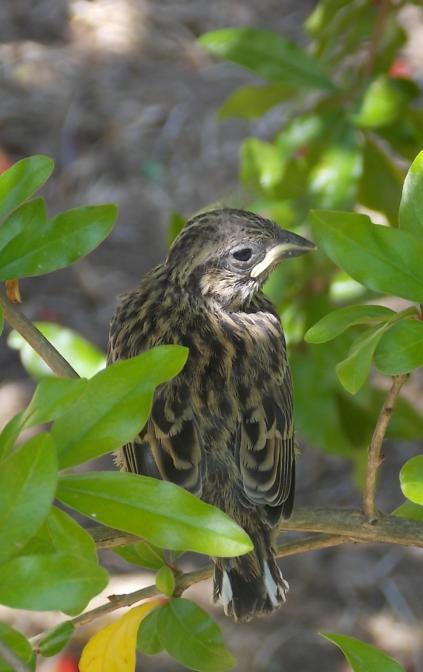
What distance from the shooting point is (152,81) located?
809 centimetres

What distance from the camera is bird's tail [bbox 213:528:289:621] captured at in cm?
259

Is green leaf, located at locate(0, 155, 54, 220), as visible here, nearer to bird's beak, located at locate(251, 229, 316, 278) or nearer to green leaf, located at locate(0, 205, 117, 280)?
green leaf, located at locate(0, 205, 117, 280)

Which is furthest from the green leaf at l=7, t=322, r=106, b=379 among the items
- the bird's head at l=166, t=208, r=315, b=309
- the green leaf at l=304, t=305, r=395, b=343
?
the green leaf at l=304, t=305, r=395, b=343

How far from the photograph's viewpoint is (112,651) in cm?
224

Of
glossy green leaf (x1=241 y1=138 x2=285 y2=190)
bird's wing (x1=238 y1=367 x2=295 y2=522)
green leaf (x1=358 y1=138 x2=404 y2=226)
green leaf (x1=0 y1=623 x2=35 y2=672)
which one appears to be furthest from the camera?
green leaf (x1=358 y1=138 x2=404 y2=226)

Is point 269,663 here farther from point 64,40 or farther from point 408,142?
point 64,40

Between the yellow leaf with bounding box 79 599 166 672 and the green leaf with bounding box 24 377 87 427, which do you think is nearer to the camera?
the green leaf with bounding box 24 377 87 427

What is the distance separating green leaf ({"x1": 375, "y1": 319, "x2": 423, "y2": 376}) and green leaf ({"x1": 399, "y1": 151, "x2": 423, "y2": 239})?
192 millimetres

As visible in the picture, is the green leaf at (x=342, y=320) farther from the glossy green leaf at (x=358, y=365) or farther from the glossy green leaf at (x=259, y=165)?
the glossy green leaf at (x=259, y=165)

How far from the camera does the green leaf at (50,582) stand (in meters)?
1.49

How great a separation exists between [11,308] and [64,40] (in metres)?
6.20

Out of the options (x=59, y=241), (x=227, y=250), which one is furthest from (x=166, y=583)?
(x=227, y=250)

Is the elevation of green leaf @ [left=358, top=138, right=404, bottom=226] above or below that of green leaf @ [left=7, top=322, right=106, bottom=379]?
above

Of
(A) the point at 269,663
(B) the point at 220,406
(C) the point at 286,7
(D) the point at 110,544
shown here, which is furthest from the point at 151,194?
(D) the point at 110,544
